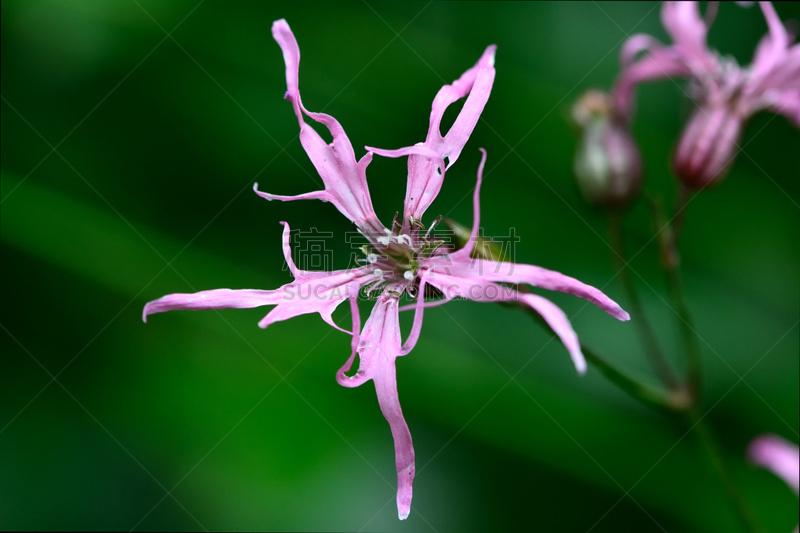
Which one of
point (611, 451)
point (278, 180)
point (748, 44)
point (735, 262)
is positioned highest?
point (748, 44)

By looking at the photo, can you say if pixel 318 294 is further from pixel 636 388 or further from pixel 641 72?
pixel 641 72

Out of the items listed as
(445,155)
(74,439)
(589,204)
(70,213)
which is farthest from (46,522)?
(589,204)

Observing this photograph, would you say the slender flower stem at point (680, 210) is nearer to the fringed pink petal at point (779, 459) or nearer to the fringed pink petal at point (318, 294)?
the fringed pink petal at point (779, 459)

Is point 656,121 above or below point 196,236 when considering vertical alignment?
above

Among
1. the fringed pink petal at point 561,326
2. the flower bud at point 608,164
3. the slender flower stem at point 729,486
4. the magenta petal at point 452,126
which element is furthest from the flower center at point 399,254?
the slender flower stem at point 729,486

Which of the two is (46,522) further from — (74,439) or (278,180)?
(278,180)

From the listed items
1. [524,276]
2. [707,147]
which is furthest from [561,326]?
[707,147]
